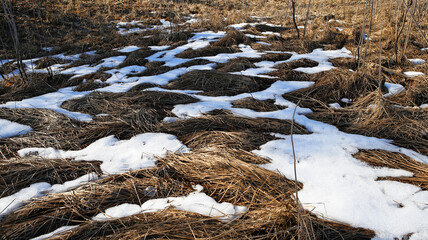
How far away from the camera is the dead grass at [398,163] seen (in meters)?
1.43

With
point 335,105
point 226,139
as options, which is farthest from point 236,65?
point 226,139

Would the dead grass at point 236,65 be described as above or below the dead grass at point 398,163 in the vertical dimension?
above

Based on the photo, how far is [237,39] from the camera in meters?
Answer: 5.60

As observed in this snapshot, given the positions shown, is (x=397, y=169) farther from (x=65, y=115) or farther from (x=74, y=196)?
(x=65, y=115)

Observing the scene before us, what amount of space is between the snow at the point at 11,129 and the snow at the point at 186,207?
1535 mm

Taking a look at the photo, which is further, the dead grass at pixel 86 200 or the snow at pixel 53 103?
the snow at pixel 53 103

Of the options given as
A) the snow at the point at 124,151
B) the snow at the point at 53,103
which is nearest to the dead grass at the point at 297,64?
the snow at the point at 124,151

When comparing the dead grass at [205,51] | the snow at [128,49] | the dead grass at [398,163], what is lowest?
the dead grass at [398,163]

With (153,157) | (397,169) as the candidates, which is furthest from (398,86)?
(153,157)

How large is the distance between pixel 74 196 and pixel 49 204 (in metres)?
0.13

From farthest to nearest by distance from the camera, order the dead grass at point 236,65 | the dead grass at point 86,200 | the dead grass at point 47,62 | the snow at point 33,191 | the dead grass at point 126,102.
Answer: the dead grass at point 47,62 < the dead grass at point 236,65 < the dead grass at point 126,102 < the snow at point 33,191 < the dead grass at point 86,200

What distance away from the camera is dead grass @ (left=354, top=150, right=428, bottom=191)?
4.70ft

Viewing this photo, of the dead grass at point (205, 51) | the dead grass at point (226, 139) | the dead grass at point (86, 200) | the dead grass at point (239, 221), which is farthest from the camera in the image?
the dead grass at point (205, 51)

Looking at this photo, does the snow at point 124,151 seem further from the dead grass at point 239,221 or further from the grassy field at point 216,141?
the dead grass at point 239,221
